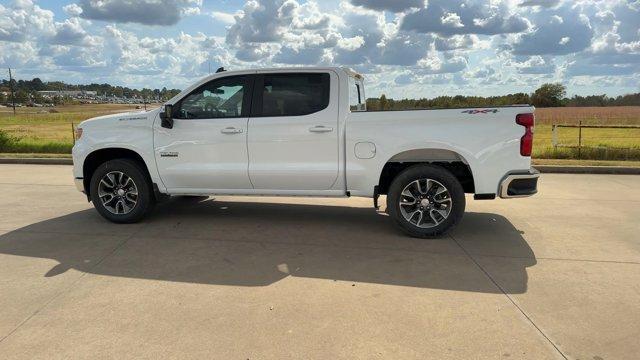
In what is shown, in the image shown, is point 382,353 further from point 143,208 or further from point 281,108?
point 143,208

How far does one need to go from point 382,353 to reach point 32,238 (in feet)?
15.0

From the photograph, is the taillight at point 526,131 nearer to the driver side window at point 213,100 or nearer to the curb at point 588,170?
the driver side window at point 213,100

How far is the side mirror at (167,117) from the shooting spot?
6.11 meters

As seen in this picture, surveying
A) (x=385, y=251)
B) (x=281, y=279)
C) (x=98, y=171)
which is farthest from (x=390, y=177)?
(x=98, y=171)

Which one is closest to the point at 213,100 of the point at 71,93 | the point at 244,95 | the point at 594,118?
the point at 244,95

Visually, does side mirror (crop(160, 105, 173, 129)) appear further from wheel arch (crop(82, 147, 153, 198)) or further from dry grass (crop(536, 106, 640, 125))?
dry grass (crop(536, 106, 640, 125))

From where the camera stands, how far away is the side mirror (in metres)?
6.11

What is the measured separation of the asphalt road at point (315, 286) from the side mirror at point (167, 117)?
1259 millimetres

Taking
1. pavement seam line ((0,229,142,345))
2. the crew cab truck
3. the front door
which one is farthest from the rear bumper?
pavement seam line ((0,229,142,345))

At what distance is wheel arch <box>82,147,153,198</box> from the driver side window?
818mm

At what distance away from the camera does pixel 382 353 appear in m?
3.22

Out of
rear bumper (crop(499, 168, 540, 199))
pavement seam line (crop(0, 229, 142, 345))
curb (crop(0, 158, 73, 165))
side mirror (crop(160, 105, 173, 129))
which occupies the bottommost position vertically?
pavement seam line (crop(0, 229, 142, 345))

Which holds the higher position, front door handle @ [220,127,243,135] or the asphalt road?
front door handle @ [220,127,243,135]

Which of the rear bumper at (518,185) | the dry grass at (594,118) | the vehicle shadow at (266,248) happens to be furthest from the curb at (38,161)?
the dry grass at (594,118)
